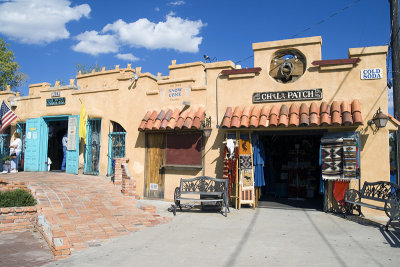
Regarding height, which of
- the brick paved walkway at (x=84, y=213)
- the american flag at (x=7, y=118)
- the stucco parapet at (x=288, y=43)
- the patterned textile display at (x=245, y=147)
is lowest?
the brick paved walkway at (x=84, y=213)

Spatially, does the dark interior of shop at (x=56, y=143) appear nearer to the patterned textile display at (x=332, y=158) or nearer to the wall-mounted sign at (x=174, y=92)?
the wall-mounted sign at (x=174, y=92)

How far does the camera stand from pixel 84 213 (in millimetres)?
7996

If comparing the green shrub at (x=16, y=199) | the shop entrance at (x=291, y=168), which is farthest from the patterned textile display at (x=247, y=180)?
the green shrub at (x=16, y=199)

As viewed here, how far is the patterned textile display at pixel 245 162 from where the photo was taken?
1027 cm

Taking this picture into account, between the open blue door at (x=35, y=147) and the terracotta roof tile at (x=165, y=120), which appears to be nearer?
the terracotta roof tile at (x=165, y=120)

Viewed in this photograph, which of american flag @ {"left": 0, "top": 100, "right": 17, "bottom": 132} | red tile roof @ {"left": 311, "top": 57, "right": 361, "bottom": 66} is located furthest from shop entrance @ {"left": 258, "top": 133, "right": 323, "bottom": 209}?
american flag @ {"left": 0, "top": 100, "right": 17, "bottom": 132}

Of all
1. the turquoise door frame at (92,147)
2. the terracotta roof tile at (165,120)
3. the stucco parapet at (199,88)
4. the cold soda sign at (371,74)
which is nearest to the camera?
the cold soda sign at (371,74)

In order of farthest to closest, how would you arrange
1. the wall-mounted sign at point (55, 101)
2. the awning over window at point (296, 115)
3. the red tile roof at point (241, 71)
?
the wall-mounted sign at point (55, 101), the red tile roof at point (241, 71), the awning over window at point (296, 115)

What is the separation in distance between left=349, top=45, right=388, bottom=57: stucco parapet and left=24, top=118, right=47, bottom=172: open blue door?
1303 centimetres

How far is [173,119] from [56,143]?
26.4 feet

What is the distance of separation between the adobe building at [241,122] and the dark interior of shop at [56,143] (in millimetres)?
497

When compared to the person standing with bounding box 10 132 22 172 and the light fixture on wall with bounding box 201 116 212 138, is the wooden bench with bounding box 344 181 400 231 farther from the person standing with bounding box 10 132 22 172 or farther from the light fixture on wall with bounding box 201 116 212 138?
the person standing with bounding box 10 132 22 172

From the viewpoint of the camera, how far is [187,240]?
22.1 ft

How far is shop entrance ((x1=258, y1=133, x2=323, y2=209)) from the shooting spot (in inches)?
499
